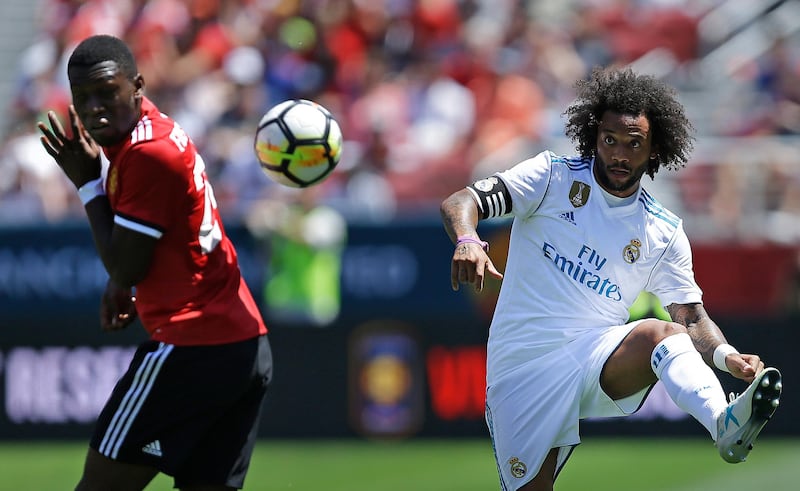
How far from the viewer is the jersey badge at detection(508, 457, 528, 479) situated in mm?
5492

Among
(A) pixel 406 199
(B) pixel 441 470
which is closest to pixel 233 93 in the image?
(A) pixel 406 199

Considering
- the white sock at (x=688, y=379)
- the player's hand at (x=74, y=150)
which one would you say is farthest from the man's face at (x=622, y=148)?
the player's hand at (x=74, y=150)

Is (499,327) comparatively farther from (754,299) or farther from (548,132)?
(548,132)

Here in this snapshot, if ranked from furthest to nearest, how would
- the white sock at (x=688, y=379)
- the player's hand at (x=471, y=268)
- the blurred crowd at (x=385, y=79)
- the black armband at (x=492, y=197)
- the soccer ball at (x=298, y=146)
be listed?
the blurred crowd at (x=385, y=79) < the soccer ball at (x=298, y=146) < the black armband at (x=492, y=197) < the white sock at (x=688, y=379) < the player's hand at (x=471, y=268)

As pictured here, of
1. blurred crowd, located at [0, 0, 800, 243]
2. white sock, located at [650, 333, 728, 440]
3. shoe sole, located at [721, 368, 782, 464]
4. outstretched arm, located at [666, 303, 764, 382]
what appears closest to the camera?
shoe sole, located at [721, 368, 782, 464]

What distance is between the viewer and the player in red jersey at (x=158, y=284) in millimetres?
5160

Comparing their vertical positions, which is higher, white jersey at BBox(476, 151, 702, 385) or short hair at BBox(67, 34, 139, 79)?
short hair at BBox(67, 34, 139, 79)

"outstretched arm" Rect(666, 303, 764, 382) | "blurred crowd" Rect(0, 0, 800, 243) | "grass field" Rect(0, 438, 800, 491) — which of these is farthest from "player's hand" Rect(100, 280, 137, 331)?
"blurred crowd" Rect(0, 0, 800, 243)

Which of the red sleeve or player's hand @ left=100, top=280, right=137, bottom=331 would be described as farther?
player's hand @ left=100, top=280, right=137, bottom=331

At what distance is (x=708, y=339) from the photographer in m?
5.50

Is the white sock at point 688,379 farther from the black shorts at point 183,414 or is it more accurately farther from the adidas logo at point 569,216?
the black shorts at point 183,414

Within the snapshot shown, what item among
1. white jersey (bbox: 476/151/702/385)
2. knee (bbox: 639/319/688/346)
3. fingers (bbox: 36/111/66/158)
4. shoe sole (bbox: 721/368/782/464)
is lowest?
shoe sole (bbox: 721/368/782/464)

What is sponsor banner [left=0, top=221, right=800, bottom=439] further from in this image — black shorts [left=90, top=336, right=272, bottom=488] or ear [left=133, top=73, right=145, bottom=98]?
ear [left=133, top=73, right=145, bottom=98]

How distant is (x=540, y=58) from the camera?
46.4ft
